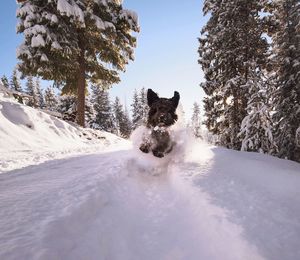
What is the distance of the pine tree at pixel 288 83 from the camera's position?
10.5m

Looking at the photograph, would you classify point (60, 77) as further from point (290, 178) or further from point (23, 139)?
point (290, 178)

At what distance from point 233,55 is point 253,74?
3.32 m

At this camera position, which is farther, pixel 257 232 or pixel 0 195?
pixel 0 195

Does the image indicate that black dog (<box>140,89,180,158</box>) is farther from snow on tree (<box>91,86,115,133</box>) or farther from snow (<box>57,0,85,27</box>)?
snow on tree (<box>91,86,115,133</box>)

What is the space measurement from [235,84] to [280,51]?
2700 mm

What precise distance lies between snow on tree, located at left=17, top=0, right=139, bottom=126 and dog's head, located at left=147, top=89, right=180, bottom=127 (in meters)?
8.40

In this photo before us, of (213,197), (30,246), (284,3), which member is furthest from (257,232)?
(284,3)

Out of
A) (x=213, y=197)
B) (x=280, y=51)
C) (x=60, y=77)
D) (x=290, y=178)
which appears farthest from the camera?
(x=60, y=77)

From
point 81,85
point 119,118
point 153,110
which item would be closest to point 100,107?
point 119,118

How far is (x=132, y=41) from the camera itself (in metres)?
17.2

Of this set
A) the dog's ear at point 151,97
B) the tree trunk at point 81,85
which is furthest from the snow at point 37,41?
the dog's ear at point 151,97

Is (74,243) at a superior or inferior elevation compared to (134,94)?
inferior

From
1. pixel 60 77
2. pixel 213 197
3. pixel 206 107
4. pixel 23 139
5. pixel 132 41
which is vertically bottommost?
pixel 213 197

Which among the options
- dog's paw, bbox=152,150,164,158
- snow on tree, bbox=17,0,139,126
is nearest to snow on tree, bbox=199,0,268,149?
snow on tree, bbox=17,0,139,126
